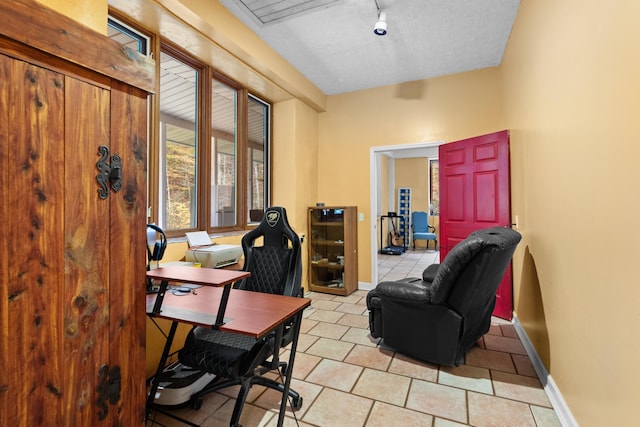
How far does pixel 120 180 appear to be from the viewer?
128 cm

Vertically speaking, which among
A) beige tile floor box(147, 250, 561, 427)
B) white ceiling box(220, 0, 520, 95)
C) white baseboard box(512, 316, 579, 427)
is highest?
white ceiling box(220, 0, 520, 95)

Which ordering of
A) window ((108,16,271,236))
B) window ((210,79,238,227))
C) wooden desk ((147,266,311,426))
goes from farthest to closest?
1. window ((210,79,238,227))
2. window ((108,16,271,236))
3. wooden desk ((147,266,311,426))

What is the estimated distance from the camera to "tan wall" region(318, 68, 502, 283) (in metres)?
4.11

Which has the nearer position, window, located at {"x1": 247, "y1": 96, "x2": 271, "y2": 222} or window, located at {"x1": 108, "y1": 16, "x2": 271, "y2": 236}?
window, located at {"x1": 108, "y1": 16, "x2": 271, "y2": 236}

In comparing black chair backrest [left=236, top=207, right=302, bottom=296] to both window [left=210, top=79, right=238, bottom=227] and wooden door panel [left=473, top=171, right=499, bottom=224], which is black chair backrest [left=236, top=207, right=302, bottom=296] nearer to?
window [left=210, top=79, right=238, bottom=227]

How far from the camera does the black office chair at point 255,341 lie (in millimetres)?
1696

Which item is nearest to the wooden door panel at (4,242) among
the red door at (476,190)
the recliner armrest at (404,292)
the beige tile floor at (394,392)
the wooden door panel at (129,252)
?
the wooden door panel at (129,252)

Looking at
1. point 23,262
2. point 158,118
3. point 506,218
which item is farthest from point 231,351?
point 506,218

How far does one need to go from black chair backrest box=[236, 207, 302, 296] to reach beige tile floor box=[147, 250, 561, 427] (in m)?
0.73

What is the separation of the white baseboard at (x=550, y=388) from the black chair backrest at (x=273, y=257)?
5.88 ft

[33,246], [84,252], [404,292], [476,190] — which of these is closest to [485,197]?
[476,190]

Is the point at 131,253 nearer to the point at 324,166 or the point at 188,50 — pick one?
the point at 188,50

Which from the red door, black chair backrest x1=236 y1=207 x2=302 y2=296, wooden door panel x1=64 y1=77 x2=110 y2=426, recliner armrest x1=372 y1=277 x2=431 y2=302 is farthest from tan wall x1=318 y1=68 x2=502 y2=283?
wooden door panel x1=64 y1=77 x2=110 y2=426

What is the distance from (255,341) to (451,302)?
148 cm
